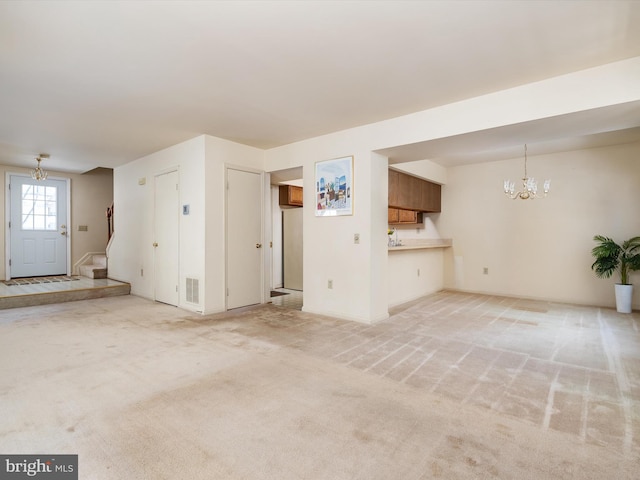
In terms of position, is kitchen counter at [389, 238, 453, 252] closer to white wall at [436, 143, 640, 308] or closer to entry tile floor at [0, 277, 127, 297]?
white wall at [436, 143, 640, 308]

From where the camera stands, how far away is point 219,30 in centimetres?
220

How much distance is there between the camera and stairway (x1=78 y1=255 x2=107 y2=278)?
680cm

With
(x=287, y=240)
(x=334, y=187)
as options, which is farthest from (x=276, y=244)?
(x=334, y=187)

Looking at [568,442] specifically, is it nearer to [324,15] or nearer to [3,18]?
[324,15]

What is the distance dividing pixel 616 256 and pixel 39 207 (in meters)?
10.8

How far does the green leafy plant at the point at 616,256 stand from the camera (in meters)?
4.82

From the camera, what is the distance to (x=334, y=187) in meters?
4.46

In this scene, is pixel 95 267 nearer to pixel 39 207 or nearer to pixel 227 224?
pixel 39 207

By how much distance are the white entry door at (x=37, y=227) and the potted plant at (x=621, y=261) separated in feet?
33.6

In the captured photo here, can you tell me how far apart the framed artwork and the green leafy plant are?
3940 mm

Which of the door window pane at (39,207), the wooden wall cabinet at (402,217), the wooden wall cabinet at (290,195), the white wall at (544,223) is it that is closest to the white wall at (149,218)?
the door window pane at (39,207)

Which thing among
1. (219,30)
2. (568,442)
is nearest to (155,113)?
(219,30)

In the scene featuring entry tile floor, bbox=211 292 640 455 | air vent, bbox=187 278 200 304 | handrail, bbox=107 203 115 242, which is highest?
handrail, bbox=107 203 115 242

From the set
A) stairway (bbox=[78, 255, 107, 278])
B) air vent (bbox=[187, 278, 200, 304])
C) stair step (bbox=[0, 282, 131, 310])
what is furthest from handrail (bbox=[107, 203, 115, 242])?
air vent (bbox=[187, 278, 200, 304])
